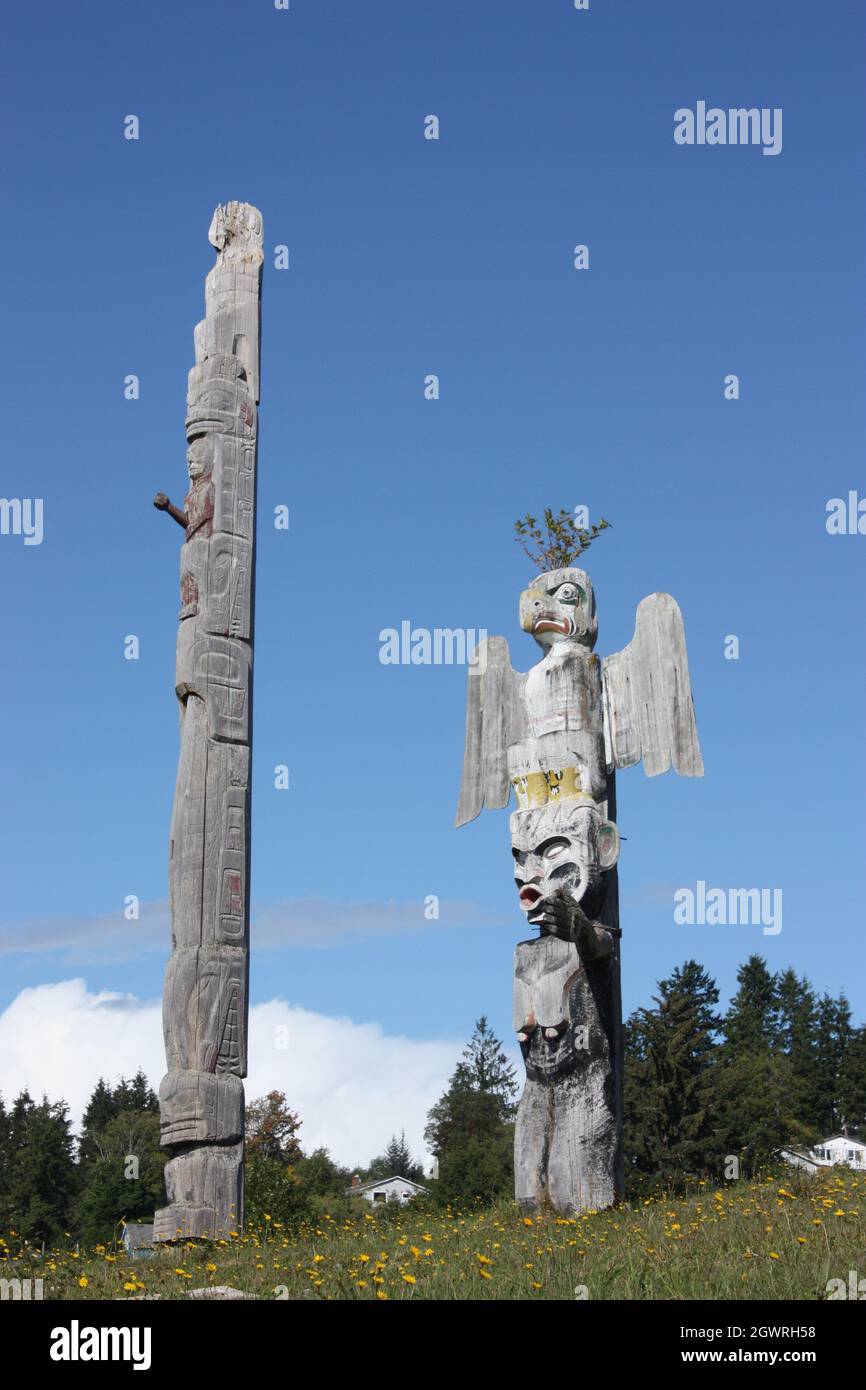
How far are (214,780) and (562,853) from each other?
3194mm

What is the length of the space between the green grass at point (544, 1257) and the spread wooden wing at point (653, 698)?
3.68m

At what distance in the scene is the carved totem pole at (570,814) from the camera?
1275cm

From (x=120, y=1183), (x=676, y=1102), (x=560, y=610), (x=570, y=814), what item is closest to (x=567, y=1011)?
(x=570, y=814)

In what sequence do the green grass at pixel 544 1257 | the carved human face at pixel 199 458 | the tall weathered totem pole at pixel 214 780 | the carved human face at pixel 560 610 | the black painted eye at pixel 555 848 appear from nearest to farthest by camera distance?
the green grass at pixel 544 1257, the tall weathered totem pole at pixel 214 780, the black painted eye at pixel 555 848, the carved human face at pixel 560 610, the carved human face at pixel 199 458

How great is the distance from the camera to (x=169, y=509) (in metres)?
15.4

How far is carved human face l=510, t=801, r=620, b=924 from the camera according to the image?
42.8ft

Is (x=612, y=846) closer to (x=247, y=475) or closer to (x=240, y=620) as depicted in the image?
(x=240, y=620)

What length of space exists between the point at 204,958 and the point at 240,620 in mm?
3232

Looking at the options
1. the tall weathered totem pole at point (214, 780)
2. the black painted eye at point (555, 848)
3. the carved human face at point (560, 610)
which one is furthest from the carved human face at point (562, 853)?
the tall weathered totem pole at point (214, 780)

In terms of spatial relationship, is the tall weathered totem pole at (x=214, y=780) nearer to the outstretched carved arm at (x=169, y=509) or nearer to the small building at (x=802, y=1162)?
the outstretched carved arm at (x=169, y=509)

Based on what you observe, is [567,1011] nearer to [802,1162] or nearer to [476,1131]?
[802,1162]

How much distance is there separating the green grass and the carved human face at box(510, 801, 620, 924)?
2536mm

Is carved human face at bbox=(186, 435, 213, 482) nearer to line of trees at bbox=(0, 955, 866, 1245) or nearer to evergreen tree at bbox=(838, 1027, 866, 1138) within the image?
line of trees at bbox=(0, 955, 866, 1245)
